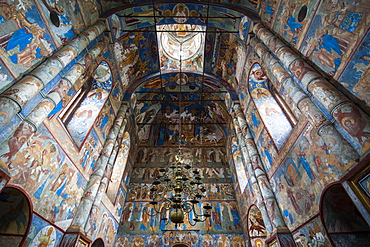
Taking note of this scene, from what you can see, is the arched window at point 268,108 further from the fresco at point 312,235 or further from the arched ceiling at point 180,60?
the fresco at point 312,235

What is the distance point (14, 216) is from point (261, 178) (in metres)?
7.69

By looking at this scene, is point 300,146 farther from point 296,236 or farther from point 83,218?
point 83,218

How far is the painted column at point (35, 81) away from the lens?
394 cm

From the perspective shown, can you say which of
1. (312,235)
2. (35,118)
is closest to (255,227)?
(312,235)

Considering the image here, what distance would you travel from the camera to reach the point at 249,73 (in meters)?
9.34

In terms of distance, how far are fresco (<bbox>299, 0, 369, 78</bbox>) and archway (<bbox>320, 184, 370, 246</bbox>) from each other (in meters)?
2.88

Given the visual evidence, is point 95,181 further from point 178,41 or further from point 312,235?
point 178,41

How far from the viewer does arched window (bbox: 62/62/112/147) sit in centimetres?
733

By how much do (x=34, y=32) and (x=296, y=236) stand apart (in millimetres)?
9187

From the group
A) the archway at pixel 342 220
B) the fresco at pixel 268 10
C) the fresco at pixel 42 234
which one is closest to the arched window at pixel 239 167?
the archway at pixel 342 220

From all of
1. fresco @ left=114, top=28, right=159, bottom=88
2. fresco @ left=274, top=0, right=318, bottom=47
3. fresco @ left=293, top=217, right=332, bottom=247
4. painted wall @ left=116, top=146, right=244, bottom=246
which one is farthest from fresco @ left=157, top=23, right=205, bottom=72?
fresco @ left=293, top=217, right=332, bottom=247

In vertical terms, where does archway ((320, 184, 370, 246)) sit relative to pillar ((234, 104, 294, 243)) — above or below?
below

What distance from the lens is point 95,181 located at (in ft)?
24.7

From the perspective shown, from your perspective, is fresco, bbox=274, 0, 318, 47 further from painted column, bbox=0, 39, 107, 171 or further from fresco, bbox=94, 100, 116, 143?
fresco, bbox=94, 100, 116, 143
